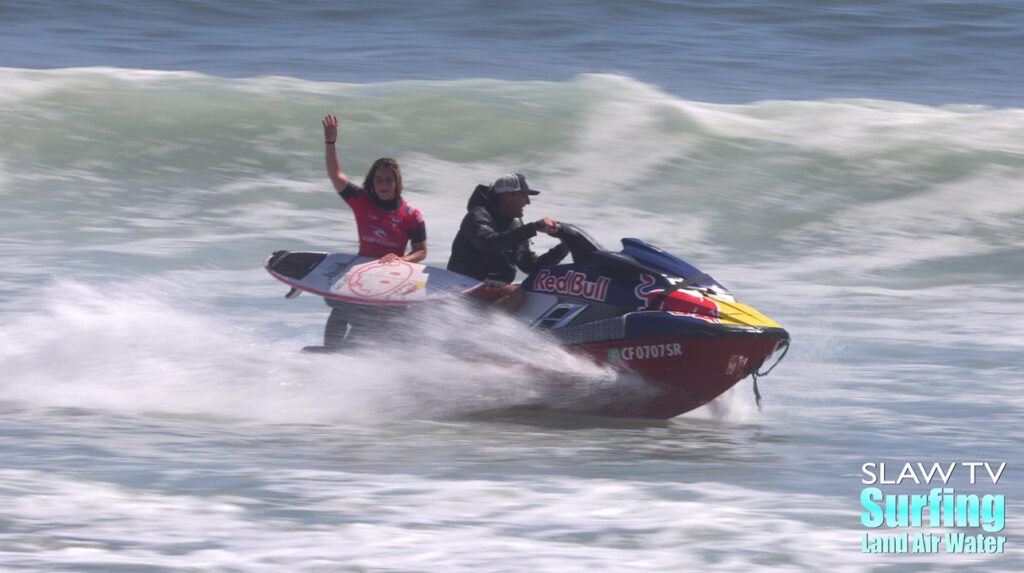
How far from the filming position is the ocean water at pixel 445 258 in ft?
17.4

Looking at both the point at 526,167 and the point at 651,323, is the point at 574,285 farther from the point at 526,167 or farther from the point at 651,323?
the point at 526,167

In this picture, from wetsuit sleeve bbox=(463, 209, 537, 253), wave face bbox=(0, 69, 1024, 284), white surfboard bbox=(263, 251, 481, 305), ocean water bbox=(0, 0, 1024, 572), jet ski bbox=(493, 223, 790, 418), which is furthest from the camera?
wave face bbox=(0, 69, 1024, 284)

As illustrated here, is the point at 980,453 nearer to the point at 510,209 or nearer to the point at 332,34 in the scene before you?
the point at 510,209

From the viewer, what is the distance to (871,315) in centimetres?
1102

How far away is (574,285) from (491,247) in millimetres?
486

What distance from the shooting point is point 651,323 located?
7.10 m

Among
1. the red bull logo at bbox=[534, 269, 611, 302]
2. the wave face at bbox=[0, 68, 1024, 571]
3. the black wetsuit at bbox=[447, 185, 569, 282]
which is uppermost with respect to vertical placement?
the black wetsuit at bbox=[447, 185, 569, 282]

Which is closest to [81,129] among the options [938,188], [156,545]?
[938,188]

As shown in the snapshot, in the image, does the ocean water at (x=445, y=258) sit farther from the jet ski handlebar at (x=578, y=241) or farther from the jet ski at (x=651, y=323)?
the jet ski handlebar at (x=578, y=241)

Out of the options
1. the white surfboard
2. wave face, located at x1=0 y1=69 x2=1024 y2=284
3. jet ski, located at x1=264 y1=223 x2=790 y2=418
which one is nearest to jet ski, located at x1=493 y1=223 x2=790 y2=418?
jet ski, located at x1=264 y1=223 x2=790 y2=418

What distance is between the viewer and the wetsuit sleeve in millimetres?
7320

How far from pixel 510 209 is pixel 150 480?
2645mm

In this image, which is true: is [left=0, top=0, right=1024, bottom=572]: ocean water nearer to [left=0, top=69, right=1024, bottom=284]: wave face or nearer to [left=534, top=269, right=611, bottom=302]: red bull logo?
[left=0, top=69, right=1024, bottom=284]: wave face

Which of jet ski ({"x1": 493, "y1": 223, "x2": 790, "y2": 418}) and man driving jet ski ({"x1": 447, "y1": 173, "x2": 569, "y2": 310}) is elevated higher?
man driving jet ski ({"x1": 447, "y1": 173, "x2": 569, "y2": 310})
